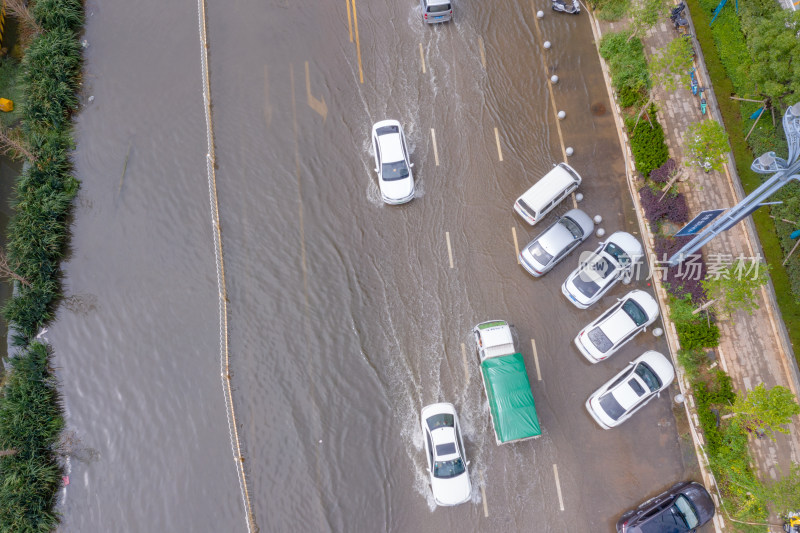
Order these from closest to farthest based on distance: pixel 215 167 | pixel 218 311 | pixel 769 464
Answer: pixel 769 464 → pixel 218 311 → pixel 215 167

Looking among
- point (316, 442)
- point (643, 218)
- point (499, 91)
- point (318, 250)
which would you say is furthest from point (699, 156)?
point (316, 442)

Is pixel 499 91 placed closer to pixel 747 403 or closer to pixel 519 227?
pixel 519 227

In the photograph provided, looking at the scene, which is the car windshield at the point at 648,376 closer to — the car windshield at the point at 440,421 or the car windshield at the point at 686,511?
the car windshield at the point at 686,511

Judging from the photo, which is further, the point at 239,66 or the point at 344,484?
the point at 239,66

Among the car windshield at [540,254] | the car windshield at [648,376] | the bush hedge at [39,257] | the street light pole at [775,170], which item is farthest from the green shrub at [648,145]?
the bush hedge at [39,257]

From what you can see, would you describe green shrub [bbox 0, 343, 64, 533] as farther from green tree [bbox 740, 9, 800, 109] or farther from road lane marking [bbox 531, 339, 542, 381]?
green tree [bbox 740, 9, 800, 109]

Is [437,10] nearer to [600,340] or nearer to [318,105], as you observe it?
[318,105]

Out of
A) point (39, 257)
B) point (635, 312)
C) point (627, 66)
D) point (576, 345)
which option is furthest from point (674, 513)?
point (39, 257)
